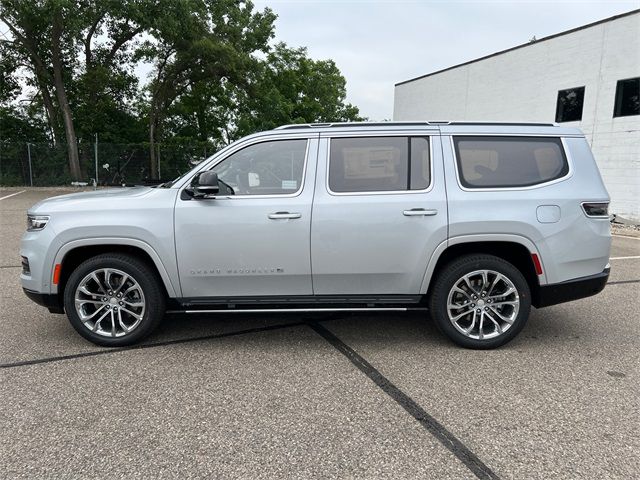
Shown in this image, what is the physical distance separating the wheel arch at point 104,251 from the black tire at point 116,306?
0.21ft

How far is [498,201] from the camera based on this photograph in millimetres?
4031

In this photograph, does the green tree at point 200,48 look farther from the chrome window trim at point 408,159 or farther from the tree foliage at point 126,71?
the chrome window trim at point 408,159

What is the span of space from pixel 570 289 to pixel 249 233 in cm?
283

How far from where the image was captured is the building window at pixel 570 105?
1716 cm

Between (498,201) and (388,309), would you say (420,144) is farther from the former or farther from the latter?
(388,309)

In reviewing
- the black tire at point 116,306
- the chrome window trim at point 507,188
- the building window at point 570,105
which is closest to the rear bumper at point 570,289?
the chrome window trim at point 507,188

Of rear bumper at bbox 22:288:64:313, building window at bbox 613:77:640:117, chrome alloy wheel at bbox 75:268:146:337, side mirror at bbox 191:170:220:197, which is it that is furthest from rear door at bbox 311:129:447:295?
building window at bbox 613:77:640:117

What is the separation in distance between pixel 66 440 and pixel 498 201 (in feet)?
11.8

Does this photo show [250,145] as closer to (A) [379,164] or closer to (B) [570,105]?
(A) [379,164]

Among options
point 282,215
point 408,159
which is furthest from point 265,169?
point 408,159

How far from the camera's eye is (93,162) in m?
24.6

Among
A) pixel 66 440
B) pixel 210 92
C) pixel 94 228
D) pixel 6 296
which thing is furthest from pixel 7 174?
pixel 66 440

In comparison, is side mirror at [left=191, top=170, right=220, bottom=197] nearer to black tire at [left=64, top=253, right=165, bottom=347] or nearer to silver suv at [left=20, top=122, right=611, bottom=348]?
silver suv at [left=20, top=122, right=611, bottom=348]

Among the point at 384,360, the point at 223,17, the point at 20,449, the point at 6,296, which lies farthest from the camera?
the point at 223,17
